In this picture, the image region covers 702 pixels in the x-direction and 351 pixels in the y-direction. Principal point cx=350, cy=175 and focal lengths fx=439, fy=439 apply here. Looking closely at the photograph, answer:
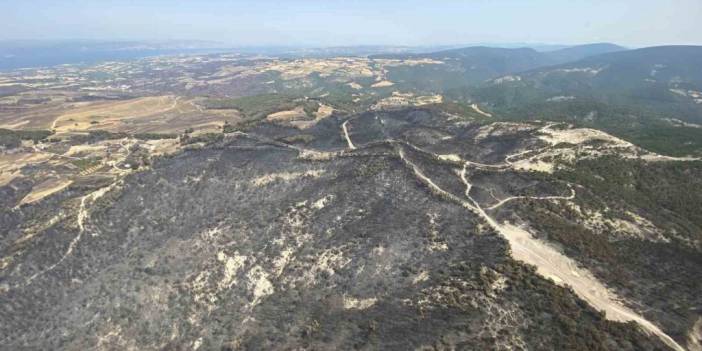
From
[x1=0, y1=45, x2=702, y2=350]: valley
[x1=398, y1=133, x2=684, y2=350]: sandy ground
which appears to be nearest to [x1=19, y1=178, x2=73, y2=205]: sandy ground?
[x1=0, y1=45, x2=702, y2=350]: valley

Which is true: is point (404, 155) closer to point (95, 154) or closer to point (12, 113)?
point (95, 154)

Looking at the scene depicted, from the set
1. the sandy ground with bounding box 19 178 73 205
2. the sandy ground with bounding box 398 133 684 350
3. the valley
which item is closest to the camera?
the sandy ground with bounding box 398 133 684 350

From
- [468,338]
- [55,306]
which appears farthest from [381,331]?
[55,306]

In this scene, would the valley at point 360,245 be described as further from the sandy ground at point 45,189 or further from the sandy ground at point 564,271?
the sandy ground at point 45,189

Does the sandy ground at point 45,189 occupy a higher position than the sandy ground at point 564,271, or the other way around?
the sandy ground at point 564,271

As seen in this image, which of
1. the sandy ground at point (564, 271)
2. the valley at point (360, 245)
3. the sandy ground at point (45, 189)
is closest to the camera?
the sandy ground at point (564, 271)

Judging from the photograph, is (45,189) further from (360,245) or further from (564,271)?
(564,271)

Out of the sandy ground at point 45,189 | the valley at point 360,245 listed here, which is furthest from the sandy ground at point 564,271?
the sandy ground at point 45,189

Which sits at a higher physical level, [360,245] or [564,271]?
[564,271]

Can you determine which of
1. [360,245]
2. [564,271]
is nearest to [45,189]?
[360,245]

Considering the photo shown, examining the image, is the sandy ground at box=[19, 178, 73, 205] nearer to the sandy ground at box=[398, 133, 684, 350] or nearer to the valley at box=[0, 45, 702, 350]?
the valley at box=[0, 45, 702, 350]

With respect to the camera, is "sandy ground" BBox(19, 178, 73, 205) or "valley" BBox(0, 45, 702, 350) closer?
"valley" BBox(0, 45, 702, 350)
